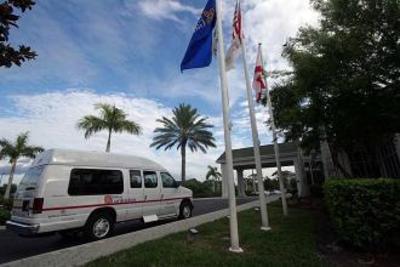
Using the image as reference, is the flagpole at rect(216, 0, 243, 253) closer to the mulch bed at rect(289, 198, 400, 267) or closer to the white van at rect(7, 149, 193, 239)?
the mulch bed at rect(289, 198, 400, 267)

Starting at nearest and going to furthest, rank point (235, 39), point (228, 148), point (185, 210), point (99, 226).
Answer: point (228, 148)
point (99, 226)
point (235, 39)
point (185, 210)

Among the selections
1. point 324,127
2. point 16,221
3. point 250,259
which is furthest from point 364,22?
point 16,221

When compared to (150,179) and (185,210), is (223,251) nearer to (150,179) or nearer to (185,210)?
(150,179)

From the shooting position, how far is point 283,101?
39.6ft

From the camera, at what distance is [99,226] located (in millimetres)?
7961

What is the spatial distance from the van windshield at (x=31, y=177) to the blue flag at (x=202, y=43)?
15.3ft

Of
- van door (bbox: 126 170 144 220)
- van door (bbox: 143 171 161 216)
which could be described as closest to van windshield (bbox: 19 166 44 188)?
van door (bbox: 126 170 144 220)

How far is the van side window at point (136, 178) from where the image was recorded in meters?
9.32

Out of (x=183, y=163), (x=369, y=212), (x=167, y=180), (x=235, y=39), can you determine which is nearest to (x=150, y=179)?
(x=167, y=180)

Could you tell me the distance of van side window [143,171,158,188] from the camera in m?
9.89

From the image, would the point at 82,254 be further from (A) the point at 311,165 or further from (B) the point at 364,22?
(A) the point at 311,165

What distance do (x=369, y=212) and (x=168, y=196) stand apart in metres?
7.00

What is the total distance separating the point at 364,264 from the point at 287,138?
21.8 ft

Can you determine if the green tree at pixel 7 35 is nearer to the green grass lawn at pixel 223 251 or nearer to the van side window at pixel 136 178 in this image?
the green grass lawn at pixel 223 251
